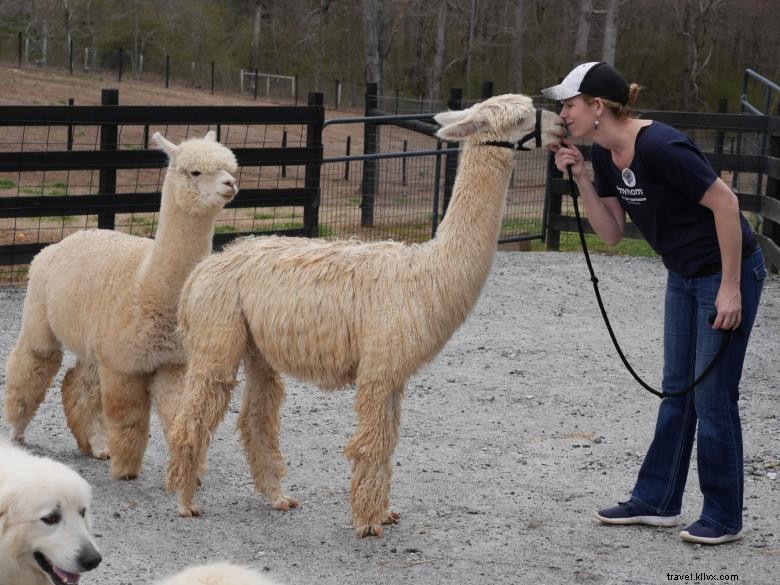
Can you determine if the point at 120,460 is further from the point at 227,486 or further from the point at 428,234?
the point at 428,234

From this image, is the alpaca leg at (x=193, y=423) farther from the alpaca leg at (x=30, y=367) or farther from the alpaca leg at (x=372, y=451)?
the alpaca leg at (x=30, y=367)

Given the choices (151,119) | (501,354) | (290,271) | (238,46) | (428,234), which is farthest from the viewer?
(238,46)

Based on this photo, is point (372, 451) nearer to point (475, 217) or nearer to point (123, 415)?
point (475, 217)

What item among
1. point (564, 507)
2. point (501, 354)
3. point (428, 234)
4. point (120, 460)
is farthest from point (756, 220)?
point (120, 460)

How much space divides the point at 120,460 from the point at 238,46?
1617 inches

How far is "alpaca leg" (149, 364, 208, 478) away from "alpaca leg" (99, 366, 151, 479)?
0.26ft

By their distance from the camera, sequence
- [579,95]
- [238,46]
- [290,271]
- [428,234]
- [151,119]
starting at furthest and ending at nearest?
[238,46] < [428,234] < [151,119] < [290,271] < [579,95]

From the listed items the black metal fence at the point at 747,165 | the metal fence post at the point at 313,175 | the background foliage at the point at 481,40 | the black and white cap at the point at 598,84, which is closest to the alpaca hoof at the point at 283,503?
the black and white cap at the point at 598,84

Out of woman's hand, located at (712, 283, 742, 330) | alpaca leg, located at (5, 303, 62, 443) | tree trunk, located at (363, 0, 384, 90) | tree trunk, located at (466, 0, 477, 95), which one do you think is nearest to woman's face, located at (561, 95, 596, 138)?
woman's hand, located at (712, 283, 742, 330)

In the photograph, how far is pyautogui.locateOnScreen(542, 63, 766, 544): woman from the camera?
414cm

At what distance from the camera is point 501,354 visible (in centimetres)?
776

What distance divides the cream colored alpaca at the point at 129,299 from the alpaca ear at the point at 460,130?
1161mm

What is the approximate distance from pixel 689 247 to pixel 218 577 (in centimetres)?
254

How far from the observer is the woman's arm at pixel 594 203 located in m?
4.42
